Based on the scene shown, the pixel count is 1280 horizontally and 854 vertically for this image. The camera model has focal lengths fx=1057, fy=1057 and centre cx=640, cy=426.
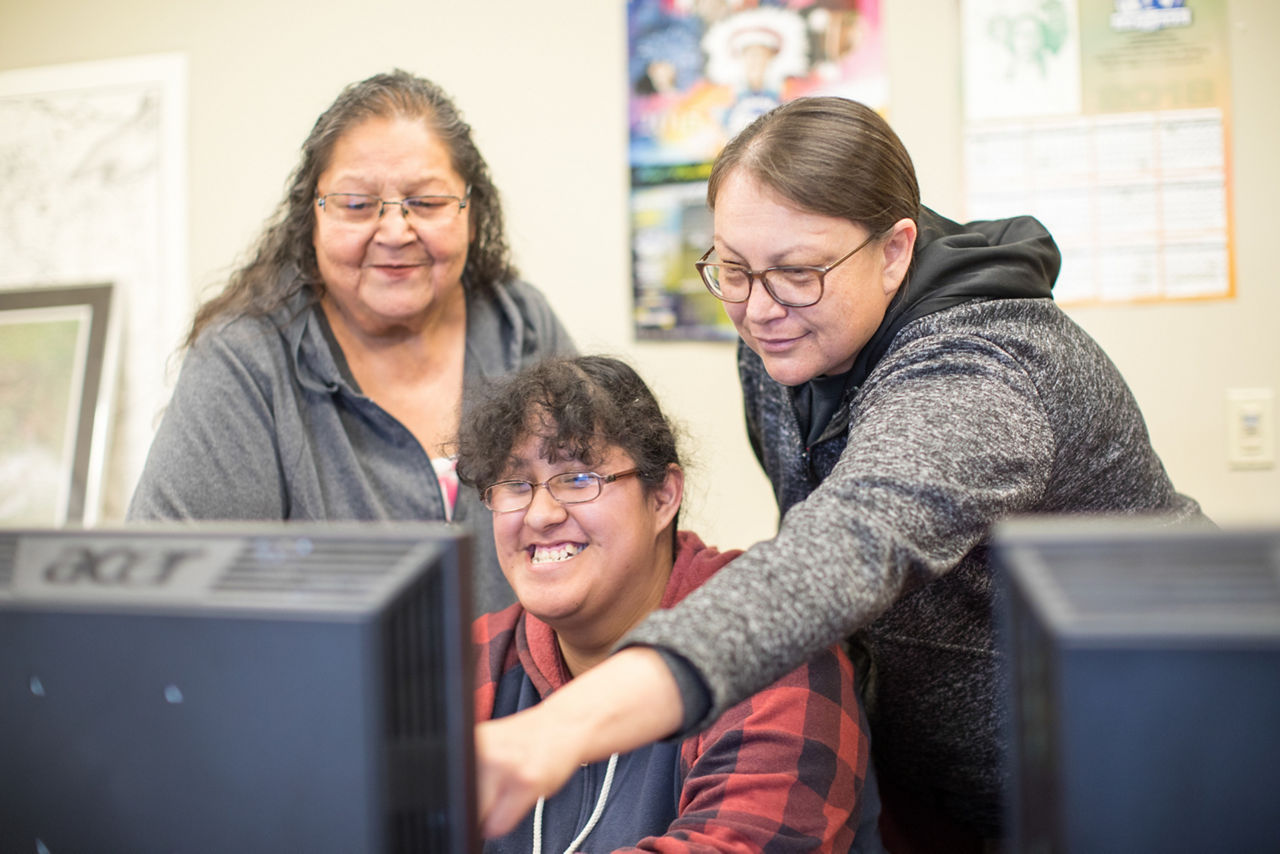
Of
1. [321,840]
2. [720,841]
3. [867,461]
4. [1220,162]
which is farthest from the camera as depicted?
[1220,162]

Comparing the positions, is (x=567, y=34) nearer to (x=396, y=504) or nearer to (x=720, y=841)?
(x=396, y=504)

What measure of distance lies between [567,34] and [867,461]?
1587 millimetres

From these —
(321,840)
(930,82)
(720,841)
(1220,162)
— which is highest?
(930,82)

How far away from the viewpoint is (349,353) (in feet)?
4.95

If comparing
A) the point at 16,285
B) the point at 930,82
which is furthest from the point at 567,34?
the point at 16,285

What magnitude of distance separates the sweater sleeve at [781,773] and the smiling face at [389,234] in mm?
748

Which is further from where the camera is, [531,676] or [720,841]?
[531,676]

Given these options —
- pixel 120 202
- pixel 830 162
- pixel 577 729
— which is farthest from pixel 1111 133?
pixel 120 202

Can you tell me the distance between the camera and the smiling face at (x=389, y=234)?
1.41 m

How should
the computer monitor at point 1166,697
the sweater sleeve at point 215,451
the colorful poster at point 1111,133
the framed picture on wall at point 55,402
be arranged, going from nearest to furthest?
the computer monitor at point 1166,697, the sweater sleeve at point 215,451, the colorful poster at point 1111,133, the framed picture on wall at point 55,402

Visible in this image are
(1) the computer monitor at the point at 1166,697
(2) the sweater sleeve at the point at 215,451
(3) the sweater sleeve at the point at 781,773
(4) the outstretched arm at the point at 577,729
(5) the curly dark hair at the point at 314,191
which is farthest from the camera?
(5) the curly dark hair at the point at 314,191

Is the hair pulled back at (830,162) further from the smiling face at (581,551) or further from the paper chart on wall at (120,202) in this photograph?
the paper chart on wall at (120,202)

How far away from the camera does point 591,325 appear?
2115 mm

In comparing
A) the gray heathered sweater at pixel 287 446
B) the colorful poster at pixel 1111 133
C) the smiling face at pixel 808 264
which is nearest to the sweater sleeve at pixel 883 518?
the smiling face at pixel 808 264
